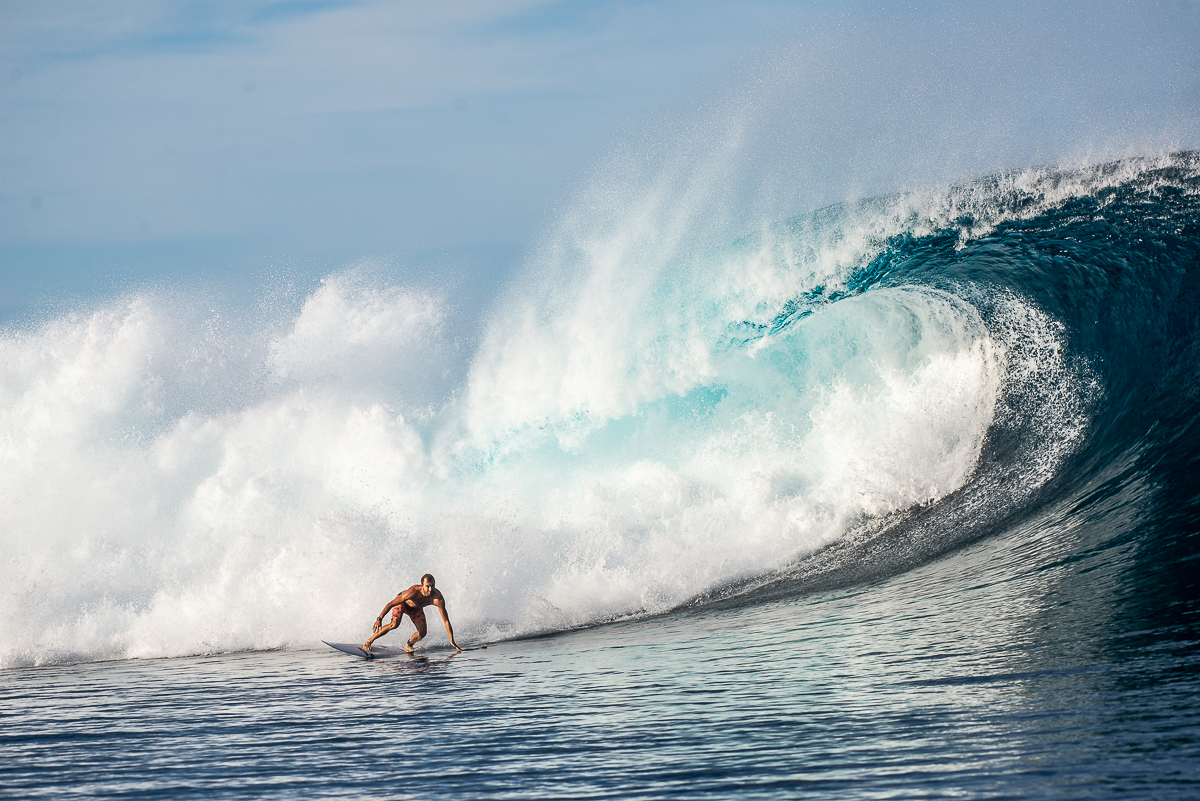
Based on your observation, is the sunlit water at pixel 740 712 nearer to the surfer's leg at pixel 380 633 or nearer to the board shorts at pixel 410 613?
the surfer's leg at pixel 380 633

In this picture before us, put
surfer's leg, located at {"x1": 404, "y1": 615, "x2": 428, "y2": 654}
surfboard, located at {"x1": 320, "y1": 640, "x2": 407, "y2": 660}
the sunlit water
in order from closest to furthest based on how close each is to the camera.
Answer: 1. the sunlit water
2. surfboard, located at {"x1": 320, "y1": 640, "x2": 407, "y2": 660}
3. surfer's leg, located at {"x1": 404, "y1": 615, "x2": 428, "y2": 654}

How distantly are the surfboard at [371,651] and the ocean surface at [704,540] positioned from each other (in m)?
0.31

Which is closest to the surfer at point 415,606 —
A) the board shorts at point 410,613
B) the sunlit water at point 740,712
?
the board shorts at point 410,613

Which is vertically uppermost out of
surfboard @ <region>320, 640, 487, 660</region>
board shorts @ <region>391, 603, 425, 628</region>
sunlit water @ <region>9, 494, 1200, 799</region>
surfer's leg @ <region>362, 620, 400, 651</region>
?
board shorts @ <region>391, 603, 425, 628</region>

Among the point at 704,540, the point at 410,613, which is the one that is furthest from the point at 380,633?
the point at 704,540

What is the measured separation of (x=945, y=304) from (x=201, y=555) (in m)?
10.9

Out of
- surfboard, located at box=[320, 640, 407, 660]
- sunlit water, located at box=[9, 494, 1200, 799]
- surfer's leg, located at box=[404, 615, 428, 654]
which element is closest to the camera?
sunlit water, located at box=[9, 494, 1200, 799]

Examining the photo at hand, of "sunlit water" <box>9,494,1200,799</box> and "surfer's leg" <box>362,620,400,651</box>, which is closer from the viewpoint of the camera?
"sunlit water" <box>9,494,1200,799</box>

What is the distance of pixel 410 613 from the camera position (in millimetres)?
9828

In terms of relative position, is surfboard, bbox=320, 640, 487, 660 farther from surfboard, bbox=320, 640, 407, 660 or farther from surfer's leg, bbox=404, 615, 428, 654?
surfer's leg, bbox=404, 615, 428, 654

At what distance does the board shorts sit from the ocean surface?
1.26 ft

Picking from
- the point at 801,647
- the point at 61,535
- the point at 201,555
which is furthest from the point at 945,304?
the point at 61,535

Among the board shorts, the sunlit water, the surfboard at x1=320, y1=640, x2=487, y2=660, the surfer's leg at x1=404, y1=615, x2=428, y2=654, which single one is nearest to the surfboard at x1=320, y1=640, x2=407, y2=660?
the surfboard at x1=320, y1=640, x2=487, y2=660

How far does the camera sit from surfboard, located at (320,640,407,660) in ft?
31.3
